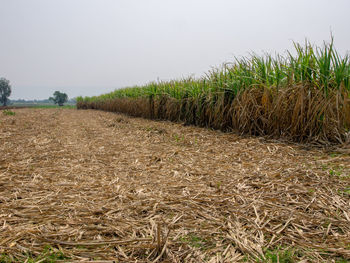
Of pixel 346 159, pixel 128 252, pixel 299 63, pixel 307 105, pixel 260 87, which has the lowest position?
pixel 128 252

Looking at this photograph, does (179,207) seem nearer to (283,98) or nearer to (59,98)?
(283,98)

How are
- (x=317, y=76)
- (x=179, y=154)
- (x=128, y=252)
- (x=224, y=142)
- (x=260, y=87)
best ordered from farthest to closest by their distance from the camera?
(x=260, y=87) → (x=224, y=142) → (x=317, y=76) → (x=179, y=154) → (x=128, y=252)

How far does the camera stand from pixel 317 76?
3.69m

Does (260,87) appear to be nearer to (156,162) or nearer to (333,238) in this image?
(156,162)

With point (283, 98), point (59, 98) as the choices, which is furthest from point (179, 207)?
point (59, 98)

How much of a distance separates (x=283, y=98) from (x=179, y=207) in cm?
305

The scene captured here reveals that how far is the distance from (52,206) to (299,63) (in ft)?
13.2

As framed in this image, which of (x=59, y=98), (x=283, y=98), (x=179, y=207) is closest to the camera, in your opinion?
(x=179, y=207)

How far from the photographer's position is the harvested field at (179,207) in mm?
1225

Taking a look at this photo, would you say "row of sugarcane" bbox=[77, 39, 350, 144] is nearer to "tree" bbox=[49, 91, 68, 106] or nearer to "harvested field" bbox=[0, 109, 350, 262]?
"harvested field" bbox=[0, 109, 350, 262]

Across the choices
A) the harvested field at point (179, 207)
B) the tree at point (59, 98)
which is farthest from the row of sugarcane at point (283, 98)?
the tree at point (59, 98)

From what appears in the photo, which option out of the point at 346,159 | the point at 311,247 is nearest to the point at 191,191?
the point at 311,247

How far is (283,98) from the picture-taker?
3.90m

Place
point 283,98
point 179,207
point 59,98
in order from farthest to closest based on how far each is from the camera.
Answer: point 59,98, point 283,98, point 179,207
